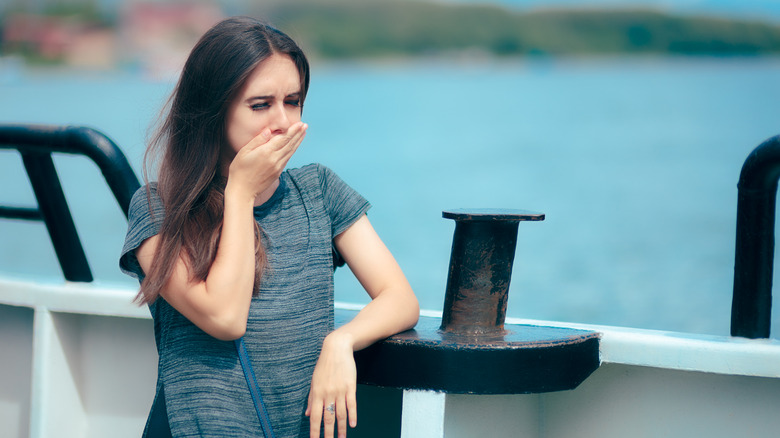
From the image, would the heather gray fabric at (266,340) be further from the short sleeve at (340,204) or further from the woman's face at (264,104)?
the woman's face at (264,104)

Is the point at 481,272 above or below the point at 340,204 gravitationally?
below

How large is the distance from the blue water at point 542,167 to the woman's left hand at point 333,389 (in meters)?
0.71

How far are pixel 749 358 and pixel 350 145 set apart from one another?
37204 millimetres

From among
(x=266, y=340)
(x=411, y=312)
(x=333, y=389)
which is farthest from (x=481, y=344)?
(x=266, y=340)

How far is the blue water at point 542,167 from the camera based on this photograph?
16.6 m

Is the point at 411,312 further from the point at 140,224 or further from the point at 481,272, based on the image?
the point at 140,224


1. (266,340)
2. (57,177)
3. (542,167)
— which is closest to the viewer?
(266,340)

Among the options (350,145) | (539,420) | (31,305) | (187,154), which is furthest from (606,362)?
(350,145)

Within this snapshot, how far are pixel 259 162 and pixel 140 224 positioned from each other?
0.26 m

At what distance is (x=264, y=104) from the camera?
1.68 m

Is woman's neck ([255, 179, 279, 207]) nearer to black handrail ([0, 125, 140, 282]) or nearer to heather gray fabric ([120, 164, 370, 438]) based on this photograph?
heather gray fabric ([120, 164, 370, 438])

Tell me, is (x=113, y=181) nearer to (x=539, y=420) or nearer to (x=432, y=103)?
(x=539, y=420)

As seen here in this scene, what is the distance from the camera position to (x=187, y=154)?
5.66 ft

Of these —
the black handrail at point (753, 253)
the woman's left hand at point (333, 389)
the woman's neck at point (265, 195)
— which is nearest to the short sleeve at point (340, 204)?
the woman's neck at point (265, 195)
